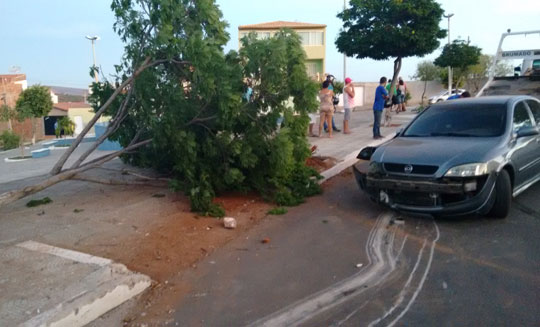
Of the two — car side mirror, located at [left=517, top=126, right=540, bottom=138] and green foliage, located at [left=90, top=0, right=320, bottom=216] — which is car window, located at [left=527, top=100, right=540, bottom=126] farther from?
green foliage, located at [left=90, top=0, right=320, bottom=216]

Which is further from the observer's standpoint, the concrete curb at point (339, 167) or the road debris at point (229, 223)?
the concrete curb at point (339, 167)

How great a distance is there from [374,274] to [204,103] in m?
3.45

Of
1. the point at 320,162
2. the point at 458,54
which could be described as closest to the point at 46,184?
→ the point at 320,162

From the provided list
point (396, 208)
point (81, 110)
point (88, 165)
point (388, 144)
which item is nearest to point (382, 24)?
point (388, 144)

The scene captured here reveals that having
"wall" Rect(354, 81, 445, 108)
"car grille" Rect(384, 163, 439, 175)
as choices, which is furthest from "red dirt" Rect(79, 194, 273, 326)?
"wall" Rect(354, 81, 445, 108)

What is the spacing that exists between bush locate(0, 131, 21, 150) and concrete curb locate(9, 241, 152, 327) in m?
20.9

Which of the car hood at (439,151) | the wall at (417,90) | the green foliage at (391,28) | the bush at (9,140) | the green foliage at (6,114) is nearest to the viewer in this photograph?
the car hood at (439,151)

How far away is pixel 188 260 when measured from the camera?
509cm

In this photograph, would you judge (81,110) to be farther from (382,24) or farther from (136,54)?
(136,54)

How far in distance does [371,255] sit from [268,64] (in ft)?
10.2

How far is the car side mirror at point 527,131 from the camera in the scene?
245 inches

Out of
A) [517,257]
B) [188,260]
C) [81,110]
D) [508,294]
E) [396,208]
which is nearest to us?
[508,294]

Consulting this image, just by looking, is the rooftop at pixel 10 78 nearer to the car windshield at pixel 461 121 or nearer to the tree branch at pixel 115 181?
the tree branch at pixel 115 181

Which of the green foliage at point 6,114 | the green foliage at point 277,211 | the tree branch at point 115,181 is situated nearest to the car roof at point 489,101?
the green foliage at point 277,211
